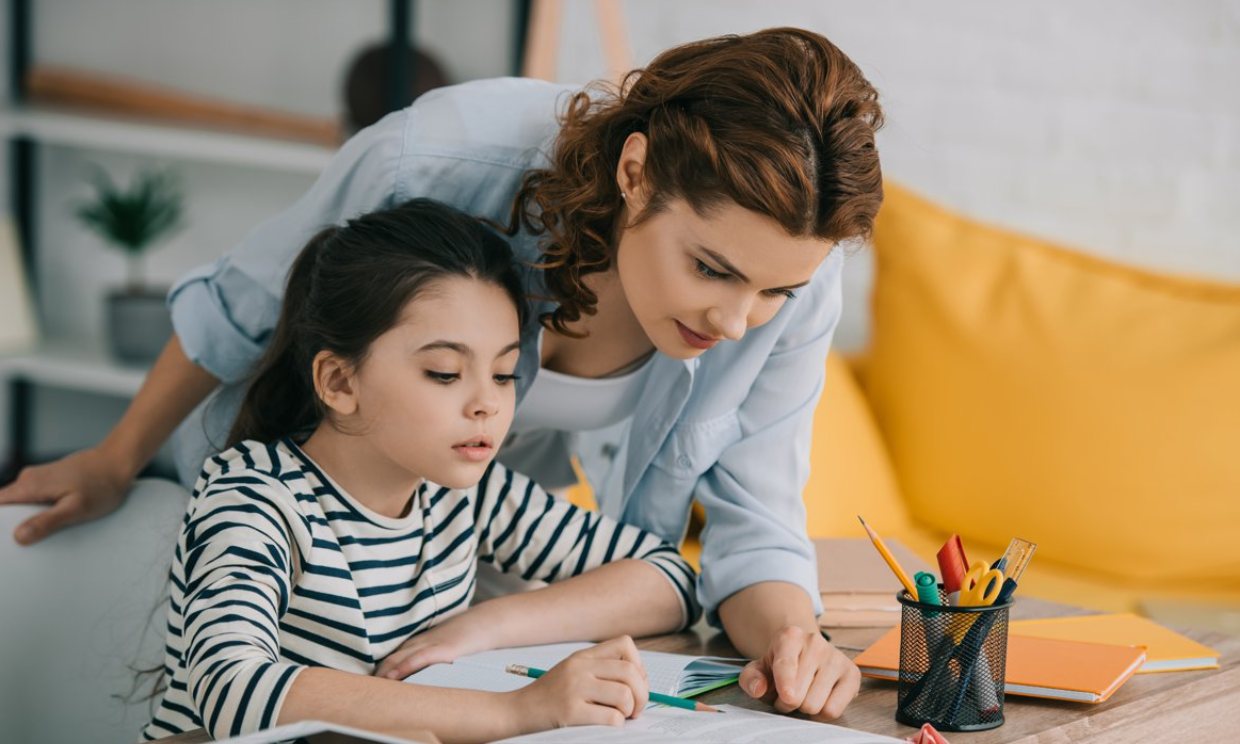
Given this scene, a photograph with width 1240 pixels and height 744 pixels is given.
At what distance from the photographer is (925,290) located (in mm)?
→ 2383

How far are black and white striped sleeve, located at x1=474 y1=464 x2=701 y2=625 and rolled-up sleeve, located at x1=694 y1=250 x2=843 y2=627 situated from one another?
4cm

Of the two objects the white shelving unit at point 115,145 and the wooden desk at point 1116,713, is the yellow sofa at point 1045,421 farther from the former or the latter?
the white shelving unit at point 115,145

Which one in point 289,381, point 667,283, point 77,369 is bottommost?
point 77,369

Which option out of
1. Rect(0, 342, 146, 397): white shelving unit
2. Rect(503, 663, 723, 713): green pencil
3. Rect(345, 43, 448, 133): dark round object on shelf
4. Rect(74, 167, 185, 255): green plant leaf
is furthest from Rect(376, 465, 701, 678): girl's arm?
Rect(74, 167, 185, 255): green plant leaf

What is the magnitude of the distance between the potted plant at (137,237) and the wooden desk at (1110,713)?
2.19 m

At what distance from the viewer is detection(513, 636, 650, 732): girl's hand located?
970mm

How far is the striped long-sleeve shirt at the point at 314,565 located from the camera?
0.97 meters

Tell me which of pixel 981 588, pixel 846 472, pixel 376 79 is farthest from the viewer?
pixel 376 79

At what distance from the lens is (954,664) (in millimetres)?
1053

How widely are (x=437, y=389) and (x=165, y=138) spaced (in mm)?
2146

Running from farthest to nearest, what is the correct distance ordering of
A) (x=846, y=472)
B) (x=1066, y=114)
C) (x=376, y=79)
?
1. (x=376, y=79)
2. (x=1066, y=114)
3. (x=846, y=472)

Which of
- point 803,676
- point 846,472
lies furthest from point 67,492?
point 846,472

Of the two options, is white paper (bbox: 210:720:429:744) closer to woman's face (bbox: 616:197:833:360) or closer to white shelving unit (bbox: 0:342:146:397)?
woman's face (bbox: 616:197:833:360)

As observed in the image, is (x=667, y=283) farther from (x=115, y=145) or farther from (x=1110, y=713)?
(x=115, y=145)
